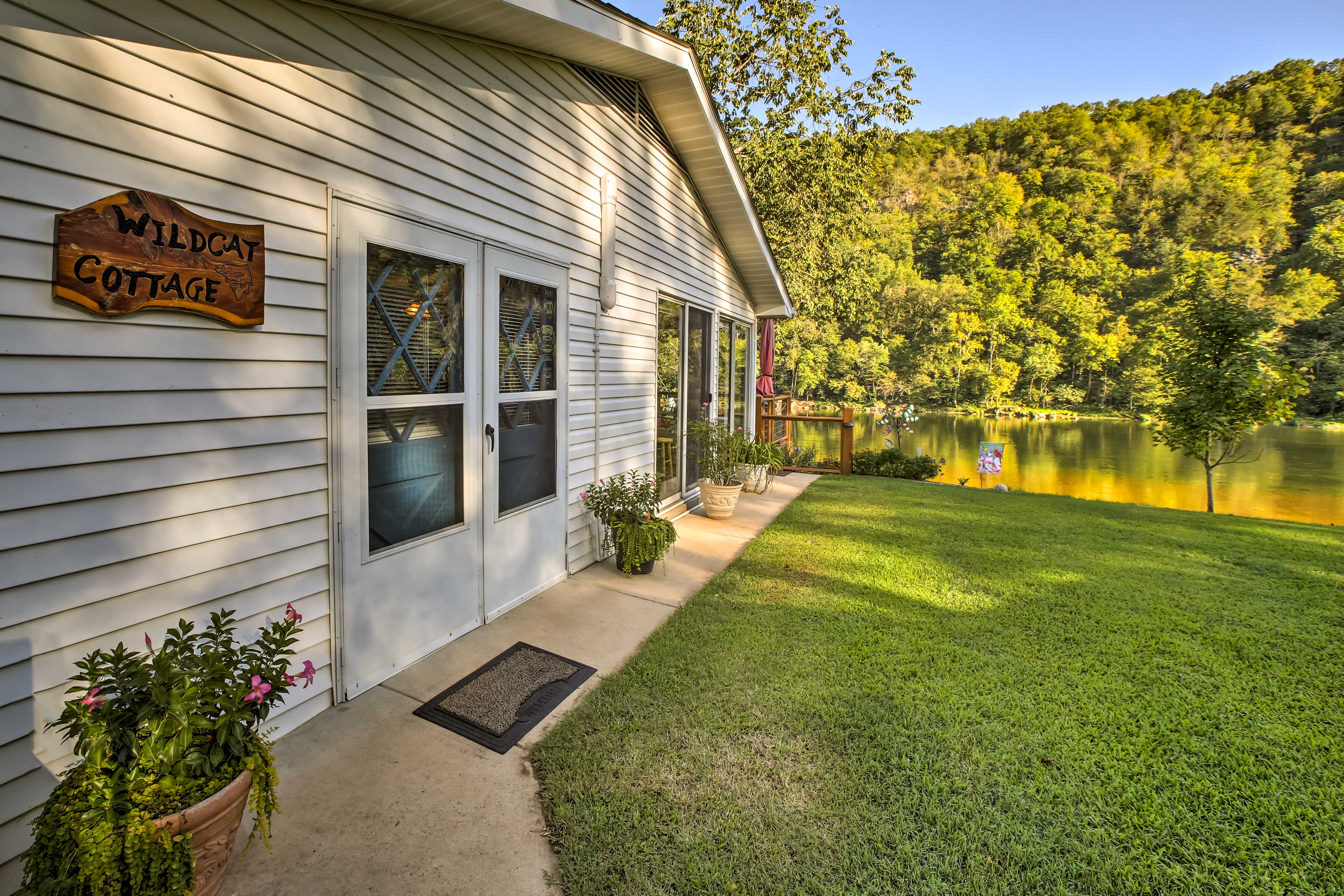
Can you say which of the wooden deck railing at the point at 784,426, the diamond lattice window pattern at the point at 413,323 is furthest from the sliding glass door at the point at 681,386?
the diamond lattice window pattern at the point at 413,323

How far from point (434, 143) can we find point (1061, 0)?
134 feet

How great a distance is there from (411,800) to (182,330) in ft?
5.55

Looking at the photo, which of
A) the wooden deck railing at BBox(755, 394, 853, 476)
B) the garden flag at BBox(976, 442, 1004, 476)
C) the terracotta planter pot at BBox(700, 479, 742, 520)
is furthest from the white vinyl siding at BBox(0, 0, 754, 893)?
the garden flag at BBox(976, 442, 1004, 476)

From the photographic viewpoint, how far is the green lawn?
1716mm

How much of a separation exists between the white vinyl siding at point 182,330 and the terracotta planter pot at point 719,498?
3453mm

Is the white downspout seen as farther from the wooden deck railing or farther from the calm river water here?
the calm river water

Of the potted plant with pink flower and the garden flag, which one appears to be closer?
the potted plant with pink flower

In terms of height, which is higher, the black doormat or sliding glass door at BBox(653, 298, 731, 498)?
sliding glass door at BBox(653, 298, 731, 498)

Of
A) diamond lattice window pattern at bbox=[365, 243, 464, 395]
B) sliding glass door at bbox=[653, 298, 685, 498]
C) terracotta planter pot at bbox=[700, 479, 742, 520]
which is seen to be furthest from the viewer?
terracotta planter pot at bbox=[700, 479, 742, 520]

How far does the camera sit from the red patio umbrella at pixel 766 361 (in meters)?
9.02

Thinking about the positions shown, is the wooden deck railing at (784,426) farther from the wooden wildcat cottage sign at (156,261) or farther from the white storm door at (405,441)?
the wooden wildcat cottage sign at (156,261)

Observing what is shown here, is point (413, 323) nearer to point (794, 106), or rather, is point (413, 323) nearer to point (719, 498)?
point (719, 498)

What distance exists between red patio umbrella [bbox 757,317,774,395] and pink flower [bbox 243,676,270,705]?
314 inches

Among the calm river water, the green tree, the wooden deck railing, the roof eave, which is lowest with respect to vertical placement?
the calm river water
